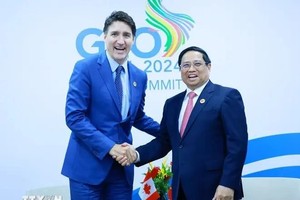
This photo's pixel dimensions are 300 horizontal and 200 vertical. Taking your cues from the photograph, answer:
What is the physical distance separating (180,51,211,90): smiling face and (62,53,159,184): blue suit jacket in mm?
373

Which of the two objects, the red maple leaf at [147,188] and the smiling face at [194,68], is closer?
the smiling face at [194,68]

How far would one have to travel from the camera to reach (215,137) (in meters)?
1.97

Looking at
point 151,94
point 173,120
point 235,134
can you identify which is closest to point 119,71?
point 173,120

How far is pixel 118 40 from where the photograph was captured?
2100 millimetres

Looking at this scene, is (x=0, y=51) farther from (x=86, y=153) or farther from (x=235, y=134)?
(x=235, y=134)

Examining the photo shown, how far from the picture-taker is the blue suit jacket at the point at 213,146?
1916 millimetres

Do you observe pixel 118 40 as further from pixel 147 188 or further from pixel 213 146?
pixel 147 188

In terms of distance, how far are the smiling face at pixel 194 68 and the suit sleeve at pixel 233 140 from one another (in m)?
0.21

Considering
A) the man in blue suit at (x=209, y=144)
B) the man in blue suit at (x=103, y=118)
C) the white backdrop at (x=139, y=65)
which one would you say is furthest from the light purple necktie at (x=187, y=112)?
the white backdrop at (x=139, y=65)

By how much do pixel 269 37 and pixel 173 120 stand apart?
1544mm

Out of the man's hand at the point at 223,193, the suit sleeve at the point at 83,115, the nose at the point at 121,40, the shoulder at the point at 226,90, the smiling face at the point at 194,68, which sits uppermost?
the nose at the point at 121,40

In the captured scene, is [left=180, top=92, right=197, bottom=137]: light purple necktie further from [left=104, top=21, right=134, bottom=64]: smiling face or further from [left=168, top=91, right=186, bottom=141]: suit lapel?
[left=104, top=21, right=134, bottom=64]: smiling face

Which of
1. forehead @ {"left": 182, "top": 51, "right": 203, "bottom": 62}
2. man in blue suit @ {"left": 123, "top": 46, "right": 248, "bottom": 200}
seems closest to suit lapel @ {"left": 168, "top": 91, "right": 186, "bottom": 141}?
man in blue suit @ {"left": 123, "top": 46, "right": 248, "bottom": 200}

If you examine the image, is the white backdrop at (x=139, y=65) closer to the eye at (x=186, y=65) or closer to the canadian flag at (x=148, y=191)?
the canadian flag at (x=148, y=191)
